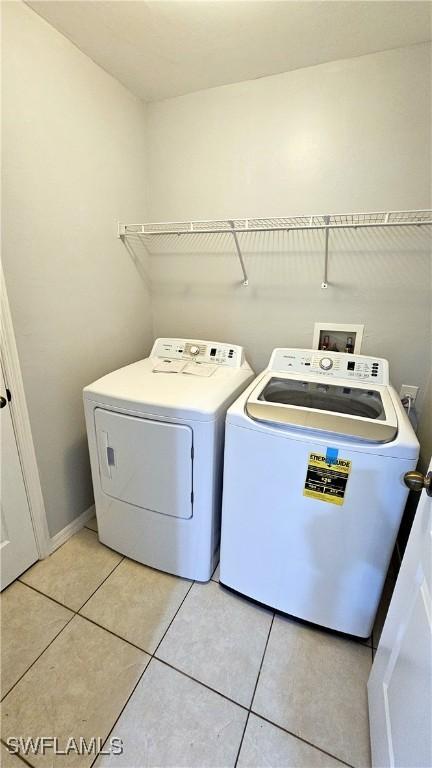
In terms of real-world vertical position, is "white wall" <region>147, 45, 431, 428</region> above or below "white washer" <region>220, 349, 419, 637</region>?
above

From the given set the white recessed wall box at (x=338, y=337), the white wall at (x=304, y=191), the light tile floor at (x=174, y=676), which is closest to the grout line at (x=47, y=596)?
the light tile floor at (x=174, y=676)

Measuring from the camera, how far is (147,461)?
1.39 metres

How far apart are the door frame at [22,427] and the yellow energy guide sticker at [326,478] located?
4.13 feet

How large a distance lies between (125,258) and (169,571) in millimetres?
1775

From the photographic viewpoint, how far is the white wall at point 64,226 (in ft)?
4.16

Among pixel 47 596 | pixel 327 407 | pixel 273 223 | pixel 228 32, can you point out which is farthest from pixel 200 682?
pixel 228 32

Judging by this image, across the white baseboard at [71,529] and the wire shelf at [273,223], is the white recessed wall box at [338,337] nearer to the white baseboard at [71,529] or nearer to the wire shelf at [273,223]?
the wire shelf at [273,223]

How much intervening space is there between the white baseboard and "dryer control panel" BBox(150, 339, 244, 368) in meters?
1.06

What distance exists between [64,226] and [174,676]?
1.98 metres

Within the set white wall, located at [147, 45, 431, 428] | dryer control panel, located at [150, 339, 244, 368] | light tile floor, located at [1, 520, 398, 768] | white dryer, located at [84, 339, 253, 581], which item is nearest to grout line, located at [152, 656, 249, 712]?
light tile floor, located at [1, 520, 398, 768]

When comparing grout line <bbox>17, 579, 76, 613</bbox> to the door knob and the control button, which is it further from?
the control button

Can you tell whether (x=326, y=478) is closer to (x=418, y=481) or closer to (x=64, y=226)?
(x=418, y=481)

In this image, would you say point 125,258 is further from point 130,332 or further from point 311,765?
point 311,765

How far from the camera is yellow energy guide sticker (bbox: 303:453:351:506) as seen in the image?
42.2 inches
